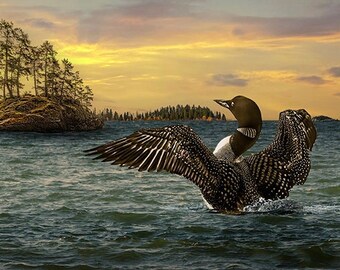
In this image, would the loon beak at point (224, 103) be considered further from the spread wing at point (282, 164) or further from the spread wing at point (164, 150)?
the spread wing at point (164, 150)

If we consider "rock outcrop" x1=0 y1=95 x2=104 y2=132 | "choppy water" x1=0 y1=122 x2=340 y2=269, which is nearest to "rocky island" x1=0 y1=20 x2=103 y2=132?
"rock outcrop" x1=0 y1=95 x2=104 y2=132

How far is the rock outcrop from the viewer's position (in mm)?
48938

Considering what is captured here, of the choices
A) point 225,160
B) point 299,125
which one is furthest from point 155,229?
point 299,125

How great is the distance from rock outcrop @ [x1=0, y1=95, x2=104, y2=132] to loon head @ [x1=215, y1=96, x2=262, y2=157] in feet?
135

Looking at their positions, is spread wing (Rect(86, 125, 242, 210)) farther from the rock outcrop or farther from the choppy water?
the rock outcrop

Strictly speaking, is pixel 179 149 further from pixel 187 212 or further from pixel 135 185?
pixel 135 185

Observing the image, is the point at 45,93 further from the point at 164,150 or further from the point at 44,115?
the point at 164,150

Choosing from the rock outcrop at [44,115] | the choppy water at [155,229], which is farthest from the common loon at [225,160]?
the rock outcrop at [44,115]

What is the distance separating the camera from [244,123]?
8.73 metres

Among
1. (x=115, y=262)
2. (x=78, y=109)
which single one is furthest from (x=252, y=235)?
(x=78, y=109)

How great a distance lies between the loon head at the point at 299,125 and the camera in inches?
372

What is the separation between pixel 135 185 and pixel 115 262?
7.59 meters

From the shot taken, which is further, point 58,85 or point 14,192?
point 58,85

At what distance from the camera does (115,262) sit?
689cm
